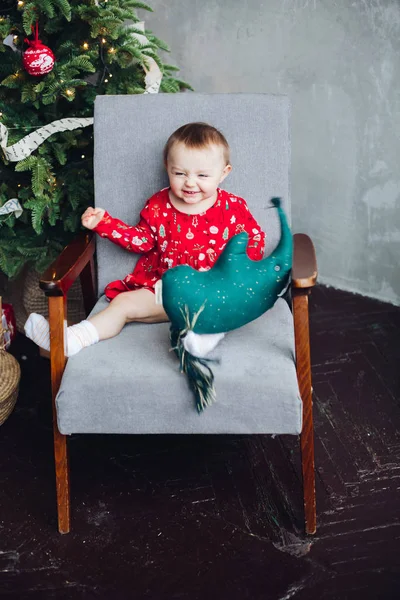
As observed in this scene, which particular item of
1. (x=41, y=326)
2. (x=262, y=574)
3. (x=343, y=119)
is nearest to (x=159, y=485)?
(x=262, y=574)

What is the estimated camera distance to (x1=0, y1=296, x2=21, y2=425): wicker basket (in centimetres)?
247

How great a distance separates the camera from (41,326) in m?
2.12

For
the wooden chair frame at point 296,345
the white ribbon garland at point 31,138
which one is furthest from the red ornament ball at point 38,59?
the wooden chair frame at point 296,345

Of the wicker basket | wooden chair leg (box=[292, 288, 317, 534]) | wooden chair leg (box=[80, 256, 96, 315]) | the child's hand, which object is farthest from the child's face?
the wicker basket

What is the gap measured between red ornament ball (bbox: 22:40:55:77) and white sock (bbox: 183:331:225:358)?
1.12m

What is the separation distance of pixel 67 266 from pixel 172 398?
1.67 ft

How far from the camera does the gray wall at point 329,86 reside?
312cm

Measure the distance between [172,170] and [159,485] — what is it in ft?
3.26

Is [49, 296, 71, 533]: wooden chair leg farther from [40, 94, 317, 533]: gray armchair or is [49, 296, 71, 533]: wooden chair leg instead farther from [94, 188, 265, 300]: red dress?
[94, 188, 265, 300]: red dress

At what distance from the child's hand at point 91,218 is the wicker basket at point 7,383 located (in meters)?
0.53

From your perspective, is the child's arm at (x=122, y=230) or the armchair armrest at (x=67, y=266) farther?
the child's arm at (x=122, y=230)

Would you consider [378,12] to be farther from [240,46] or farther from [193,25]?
[193,25]

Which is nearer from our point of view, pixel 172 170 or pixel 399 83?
pixel 172 170

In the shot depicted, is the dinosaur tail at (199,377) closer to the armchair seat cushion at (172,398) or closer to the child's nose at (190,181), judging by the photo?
the armchair seat cushion at (172,398)
